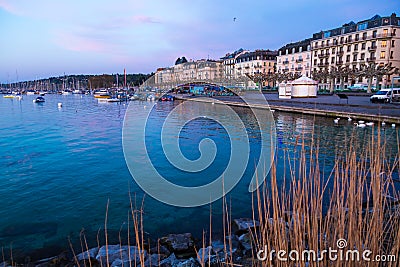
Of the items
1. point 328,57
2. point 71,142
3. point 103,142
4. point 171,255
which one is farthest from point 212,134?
point 328,57

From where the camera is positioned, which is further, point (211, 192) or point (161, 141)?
point (161, 141)

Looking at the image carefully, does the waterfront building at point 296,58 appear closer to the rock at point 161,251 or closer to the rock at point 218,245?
the rock at point 218,245

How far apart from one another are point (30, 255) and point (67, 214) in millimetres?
1425

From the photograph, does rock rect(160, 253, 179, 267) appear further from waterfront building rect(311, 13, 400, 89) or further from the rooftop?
the rooftop

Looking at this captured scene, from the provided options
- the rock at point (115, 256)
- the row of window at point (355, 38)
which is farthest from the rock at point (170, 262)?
the row of window at point (355, 38)

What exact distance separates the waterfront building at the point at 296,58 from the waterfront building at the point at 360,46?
2.00 meters

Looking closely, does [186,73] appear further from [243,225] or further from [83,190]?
[243,225]

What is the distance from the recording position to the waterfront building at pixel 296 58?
55812mm

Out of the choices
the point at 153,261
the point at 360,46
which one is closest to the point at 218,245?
the point at 153,261

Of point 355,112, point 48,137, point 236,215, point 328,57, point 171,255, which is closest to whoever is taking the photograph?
point 171,255

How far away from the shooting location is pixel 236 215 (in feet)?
17.5

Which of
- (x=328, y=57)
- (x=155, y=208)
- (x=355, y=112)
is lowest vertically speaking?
(x=155, y=208)

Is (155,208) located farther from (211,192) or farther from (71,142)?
(71,142)

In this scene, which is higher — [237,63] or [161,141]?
[237,63]
